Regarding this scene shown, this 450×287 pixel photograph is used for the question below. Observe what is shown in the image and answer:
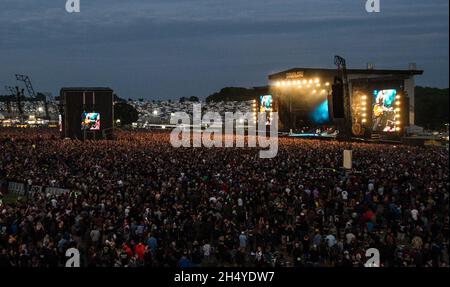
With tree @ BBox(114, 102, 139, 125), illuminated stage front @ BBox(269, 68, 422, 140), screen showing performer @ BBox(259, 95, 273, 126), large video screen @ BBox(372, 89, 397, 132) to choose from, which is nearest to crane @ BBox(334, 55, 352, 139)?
illuminated stage front @ BBox(269, 68, 422, 140)

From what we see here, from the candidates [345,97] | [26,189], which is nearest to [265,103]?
[345,97]

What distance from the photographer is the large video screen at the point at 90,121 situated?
57725 millimetres

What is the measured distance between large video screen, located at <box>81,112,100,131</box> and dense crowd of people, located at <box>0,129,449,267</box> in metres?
32.9

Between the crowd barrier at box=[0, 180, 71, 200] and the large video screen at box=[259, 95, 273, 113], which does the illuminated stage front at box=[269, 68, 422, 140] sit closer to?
the large video screen at box=[259, 95, 273, 113]

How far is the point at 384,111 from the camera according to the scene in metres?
44.8

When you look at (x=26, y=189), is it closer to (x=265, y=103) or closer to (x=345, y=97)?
(x=345, y=97)

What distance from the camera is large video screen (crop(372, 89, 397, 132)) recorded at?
144ft

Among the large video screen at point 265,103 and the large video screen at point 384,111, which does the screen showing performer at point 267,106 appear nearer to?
the large video screen at point 265,103

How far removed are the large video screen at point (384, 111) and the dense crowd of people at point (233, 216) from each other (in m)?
19.1

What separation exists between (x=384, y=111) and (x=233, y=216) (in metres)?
32.0
